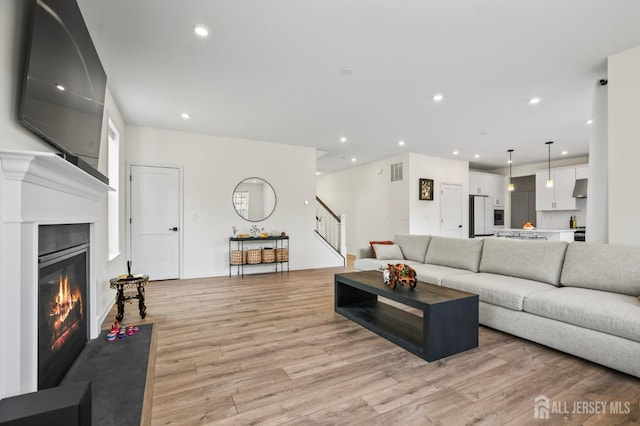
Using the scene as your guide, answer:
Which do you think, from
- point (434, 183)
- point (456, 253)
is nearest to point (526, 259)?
point (456, 253)

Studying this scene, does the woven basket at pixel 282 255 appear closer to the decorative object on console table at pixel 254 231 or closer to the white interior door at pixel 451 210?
the decorative object on console table at pixel 254 231

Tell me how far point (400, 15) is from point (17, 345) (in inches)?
119

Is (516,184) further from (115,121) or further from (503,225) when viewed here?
(115,121)

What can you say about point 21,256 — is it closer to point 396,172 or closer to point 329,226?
point 329,226

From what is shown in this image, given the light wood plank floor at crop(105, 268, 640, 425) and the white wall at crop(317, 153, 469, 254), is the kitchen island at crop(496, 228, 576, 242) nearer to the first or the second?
the white wall at crop(317, 153, 469, 254)

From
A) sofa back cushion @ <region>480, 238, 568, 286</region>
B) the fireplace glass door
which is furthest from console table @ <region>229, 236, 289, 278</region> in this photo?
sofa back cushion @ <region>480, 238, 568, 286</region>

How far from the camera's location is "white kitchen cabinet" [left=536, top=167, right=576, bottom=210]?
287 inches

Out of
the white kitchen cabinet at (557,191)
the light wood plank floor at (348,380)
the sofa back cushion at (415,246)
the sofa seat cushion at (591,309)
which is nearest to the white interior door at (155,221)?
the light wood plank floor at (348,380)

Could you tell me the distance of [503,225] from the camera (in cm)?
899

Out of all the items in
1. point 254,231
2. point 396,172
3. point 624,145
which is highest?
point 396,172

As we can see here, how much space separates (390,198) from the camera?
786 centimetres

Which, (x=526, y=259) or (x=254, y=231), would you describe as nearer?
(x=526, y=259)

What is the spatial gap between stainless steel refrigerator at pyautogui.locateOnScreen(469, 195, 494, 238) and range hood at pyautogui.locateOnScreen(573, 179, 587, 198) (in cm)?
190

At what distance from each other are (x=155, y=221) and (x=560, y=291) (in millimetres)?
5644
